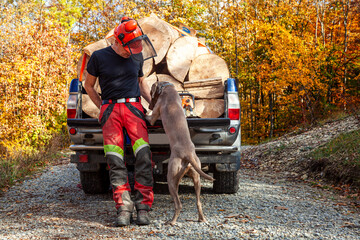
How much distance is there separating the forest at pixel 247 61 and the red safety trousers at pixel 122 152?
277 inches

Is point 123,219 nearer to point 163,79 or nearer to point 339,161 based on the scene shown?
point 163,79

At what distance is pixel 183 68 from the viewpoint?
5.80 m

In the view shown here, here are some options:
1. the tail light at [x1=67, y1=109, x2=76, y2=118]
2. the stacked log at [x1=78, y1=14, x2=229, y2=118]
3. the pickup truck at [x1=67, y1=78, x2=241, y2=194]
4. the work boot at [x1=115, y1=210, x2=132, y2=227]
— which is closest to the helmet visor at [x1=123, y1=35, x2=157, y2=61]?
the pickup truck at [x1=67, y1=78, x2=241, y2=194]

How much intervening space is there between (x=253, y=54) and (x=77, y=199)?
1650 cm

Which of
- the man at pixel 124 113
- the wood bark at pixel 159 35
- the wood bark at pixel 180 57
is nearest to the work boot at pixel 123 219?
the man at pixel 124 113

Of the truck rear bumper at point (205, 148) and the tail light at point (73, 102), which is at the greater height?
the tail light at point (73, 102)

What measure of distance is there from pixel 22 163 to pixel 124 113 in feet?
19.1

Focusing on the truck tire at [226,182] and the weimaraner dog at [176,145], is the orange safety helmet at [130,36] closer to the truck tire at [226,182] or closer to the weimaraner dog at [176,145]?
the weimaraner dog at [176,145]

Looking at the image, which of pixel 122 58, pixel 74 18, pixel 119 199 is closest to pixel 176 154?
pixel 119 199

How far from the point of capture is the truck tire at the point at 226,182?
5289mm

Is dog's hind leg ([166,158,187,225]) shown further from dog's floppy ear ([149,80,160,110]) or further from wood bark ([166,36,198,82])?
wood bark ([166,36,198,82])

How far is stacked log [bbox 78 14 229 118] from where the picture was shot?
546 cm

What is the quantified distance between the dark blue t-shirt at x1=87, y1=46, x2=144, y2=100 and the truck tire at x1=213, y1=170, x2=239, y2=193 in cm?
191

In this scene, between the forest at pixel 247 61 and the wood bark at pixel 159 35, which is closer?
the wood bark at pixel 159 35
